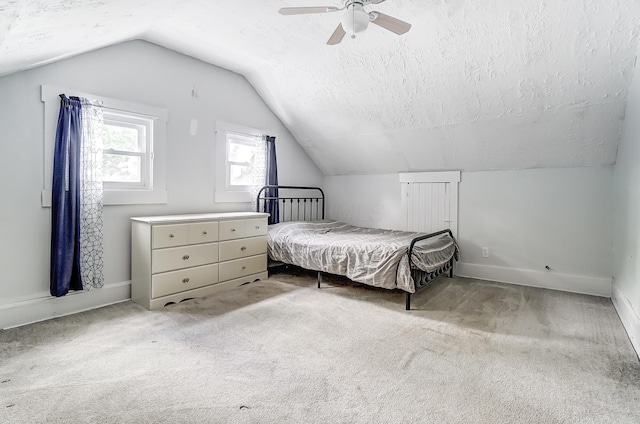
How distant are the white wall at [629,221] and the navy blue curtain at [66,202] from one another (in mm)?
4433

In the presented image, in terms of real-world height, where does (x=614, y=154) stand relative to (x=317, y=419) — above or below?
above

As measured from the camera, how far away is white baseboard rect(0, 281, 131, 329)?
269 centimetres

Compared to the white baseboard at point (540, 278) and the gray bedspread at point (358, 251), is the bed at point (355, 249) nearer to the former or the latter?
the gray bedspread at point (358, 251)

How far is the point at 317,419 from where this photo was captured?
161 centimetres

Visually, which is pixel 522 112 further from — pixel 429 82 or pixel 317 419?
pixel 317 419

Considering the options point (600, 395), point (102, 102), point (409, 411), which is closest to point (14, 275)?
point (102, 102)

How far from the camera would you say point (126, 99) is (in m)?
3.33

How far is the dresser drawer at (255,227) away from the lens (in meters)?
3.94

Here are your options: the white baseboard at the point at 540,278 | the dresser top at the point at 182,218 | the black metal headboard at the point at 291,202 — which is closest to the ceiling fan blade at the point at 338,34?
the dresser top at the point at 182,218

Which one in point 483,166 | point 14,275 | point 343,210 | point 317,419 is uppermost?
point 483,166

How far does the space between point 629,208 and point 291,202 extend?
3929 mm

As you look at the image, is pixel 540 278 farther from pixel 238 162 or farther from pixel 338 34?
pixel 238 162

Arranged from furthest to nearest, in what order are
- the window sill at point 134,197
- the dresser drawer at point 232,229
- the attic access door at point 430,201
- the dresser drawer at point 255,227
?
the attic access door at point 430,201 → the dresser drawer at point 255,227 → the dresser drawer at point 232,229 → the window sill at point 134,197

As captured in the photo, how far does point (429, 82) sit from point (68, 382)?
12.5 ft
